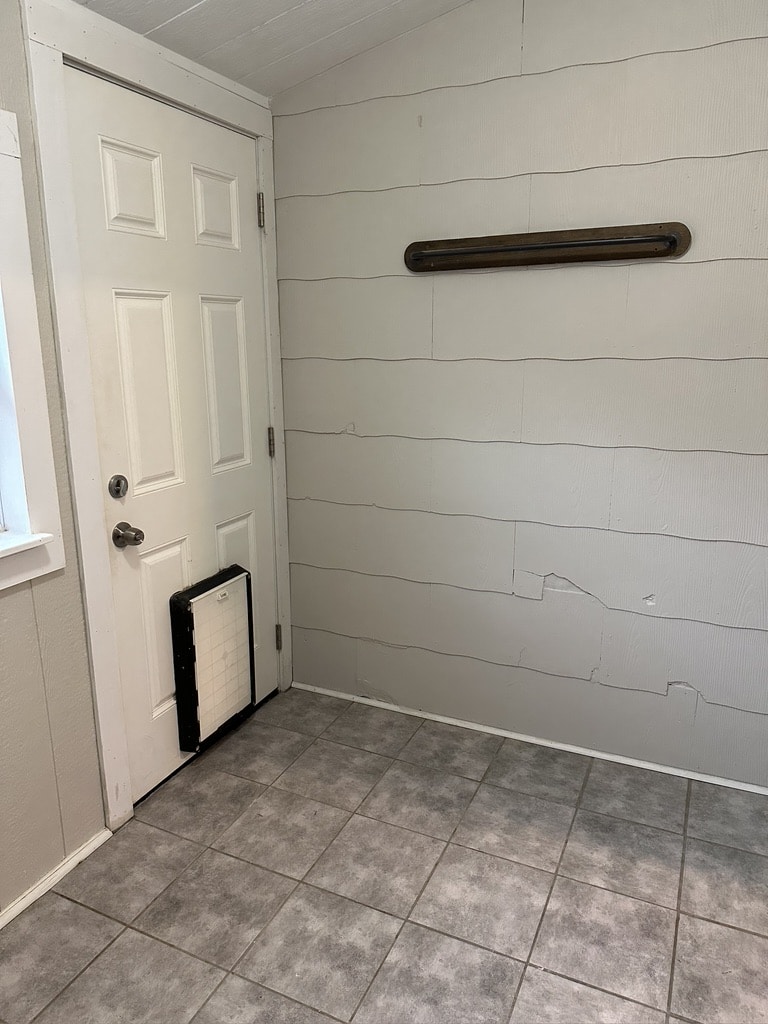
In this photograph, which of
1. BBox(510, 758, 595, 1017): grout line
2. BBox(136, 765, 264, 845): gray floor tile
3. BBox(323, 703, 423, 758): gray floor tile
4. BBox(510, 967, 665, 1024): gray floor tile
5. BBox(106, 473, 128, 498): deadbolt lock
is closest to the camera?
BBox(510, 967, 665, 1024): gray floor tile

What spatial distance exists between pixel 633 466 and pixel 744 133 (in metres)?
0.91

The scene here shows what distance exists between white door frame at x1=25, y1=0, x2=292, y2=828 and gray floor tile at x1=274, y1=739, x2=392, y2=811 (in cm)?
50

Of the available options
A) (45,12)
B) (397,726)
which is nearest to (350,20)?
(45,12)

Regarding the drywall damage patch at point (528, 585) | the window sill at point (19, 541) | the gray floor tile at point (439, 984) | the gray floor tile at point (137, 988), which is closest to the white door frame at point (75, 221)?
the window sill at point (19, 541)

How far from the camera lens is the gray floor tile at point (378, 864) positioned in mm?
1830

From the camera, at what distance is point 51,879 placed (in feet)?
6.10

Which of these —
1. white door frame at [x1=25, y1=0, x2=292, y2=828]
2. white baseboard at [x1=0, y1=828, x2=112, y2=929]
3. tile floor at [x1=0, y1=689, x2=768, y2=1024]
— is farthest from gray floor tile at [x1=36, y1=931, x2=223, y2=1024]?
white door frame at [x1=25, y1=0, x2=292, y2=828]

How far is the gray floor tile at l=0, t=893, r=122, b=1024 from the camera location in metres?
1.55

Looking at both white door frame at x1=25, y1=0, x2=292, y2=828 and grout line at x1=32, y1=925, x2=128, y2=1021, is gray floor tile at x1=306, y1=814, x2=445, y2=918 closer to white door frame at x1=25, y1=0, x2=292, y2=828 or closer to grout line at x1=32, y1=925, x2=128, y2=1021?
grout line at x1=32, y1=925, x2=128, y2=1021

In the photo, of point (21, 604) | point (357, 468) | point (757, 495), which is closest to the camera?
point (21, 604)

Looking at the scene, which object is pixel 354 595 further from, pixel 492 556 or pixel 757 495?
pixel 757 495

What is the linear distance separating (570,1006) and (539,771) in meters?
0.84

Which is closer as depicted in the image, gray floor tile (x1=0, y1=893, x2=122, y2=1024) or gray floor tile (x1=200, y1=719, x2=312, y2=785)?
gray floor tile (x1=0, y1=893, x2=122, y2=1024)

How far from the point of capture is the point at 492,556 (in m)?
2.42
